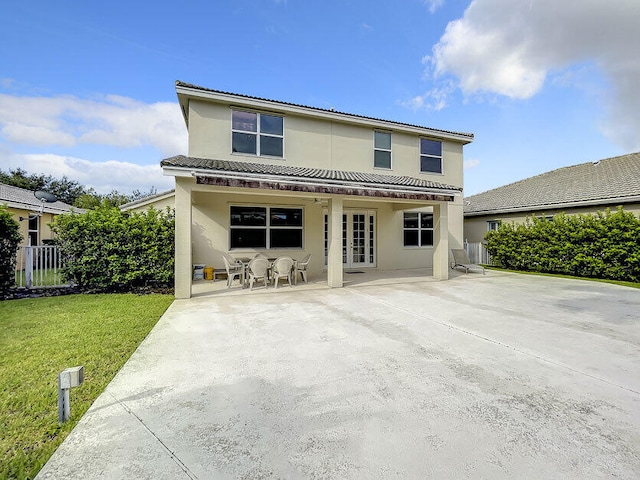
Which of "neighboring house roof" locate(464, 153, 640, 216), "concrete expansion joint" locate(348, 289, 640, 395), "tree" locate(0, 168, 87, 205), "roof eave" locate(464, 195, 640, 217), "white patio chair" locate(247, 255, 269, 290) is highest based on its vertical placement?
"tree" locate(0, 168, 87, 205)

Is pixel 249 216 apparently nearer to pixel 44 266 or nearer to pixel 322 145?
pixel 322 145

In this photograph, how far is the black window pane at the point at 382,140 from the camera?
1478 centimetres

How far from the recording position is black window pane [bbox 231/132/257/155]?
482 inches

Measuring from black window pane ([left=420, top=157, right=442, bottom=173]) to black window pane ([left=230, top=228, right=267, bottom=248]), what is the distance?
9170mm

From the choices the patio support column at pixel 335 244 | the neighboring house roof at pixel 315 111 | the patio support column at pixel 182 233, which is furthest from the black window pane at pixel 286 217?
the patio support column at pixel 182 233

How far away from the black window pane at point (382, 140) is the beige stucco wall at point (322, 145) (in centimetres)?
27

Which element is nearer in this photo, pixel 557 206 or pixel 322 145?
pixel 322 145

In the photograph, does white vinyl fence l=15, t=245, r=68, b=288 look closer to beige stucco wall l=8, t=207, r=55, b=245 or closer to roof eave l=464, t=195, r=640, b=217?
beige stucco wall l=8, t=207, r=55, b=245

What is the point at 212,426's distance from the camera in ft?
9.71

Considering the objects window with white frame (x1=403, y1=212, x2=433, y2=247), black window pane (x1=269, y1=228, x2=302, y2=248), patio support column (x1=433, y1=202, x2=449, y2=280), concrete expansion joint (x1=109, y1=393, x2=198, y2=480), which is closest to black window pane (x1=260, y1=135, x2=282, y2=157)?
black window pane (x1=269, y1=228, x2=302, y2=248)

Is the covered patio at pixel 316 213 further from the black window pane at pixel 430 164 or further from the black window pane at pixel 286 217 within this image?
the black window pane at pixel 430 164

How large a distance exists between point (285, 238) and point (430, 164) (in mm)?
8960

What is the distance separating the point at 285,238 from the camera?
13.7 meters

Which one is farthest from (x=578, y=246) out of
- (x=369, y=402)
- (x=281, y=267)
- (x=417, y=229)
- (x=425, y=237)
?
(x=369, y=402)
